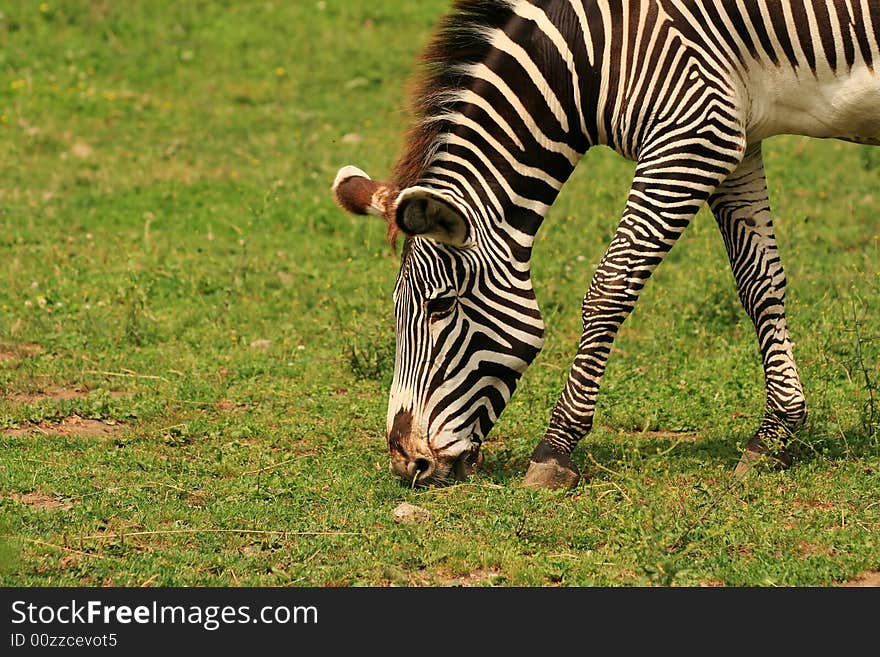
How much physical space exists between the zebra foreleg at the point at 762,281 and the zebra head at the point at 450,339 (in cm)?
146

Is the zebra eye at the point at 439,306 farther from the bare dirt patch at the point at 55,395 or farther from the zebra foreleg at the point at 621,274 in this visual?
the bare dirt patch at the point at 55,395

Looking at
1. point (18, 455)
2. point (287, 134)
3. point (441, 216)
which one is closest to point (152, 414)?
point (18, 455)

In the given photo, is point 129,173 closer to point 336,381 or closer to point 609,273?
point 336,381

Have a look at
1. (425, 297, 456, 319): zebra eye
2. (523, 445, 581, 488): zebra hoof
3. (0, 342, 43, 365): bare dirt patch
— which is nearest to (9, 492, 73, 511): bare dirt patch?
(425, 297, 456, 319): zebra eye

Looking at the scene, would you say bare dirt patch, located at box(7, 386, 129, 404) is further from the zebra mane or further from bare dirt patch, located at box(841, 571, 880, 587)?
bare dirt patch, located at box(841, 571, 880, 587)

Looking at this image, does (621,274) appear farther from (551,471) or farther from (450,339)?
(551,471)

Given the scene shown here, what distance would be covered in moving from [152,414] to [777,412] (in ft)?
13.4

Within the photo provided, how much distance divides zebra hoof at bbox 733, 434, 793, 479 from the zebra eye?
1.92 meters

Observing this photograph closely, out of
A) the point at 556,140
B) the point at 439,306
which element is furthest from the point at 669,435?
the point at 556,140

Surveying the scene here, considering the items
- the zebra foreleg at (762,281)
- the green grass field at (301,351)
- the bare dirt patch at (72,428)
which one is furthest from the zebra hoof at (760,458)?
the bare dirt patch at (72,428)

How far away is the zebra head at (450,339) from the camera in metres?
6.86

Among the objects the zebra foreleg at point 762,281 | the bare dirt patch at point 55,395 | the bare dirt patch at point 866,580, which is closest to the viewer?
the bare dirt patch at point 866,580

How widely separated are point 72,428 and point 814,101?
16.6 ft
